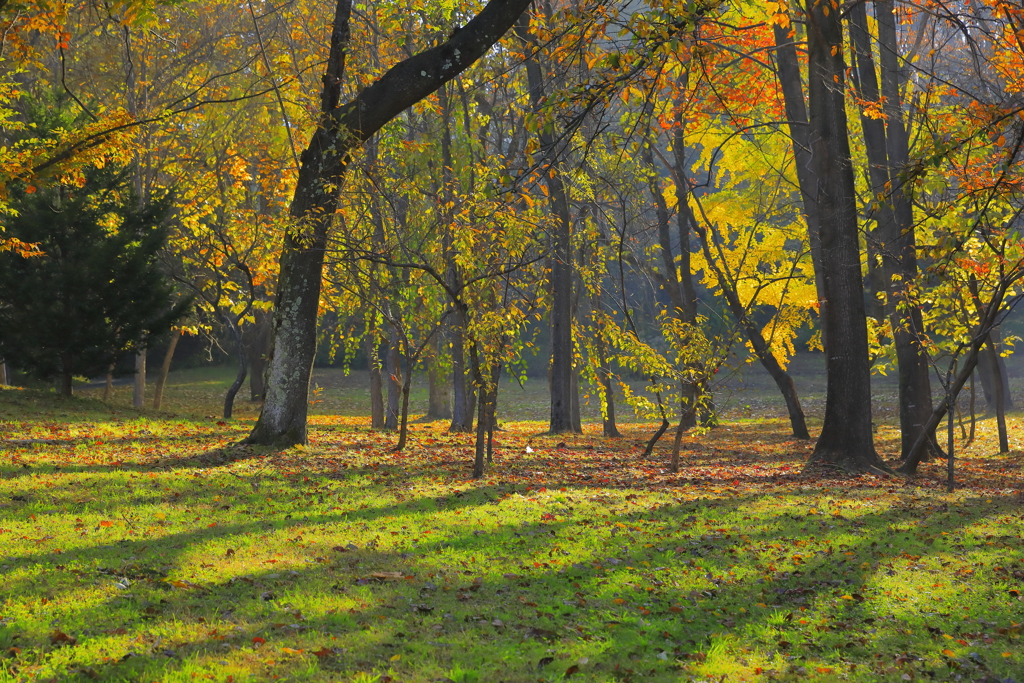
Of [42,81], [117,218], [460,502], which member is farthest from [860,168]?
[42,81]

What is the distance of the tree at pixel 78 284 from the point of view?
1386 cm

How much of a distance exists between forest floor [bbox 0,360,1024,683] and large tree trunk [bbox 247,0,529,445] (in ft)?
2.48

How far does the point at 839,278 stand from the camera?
1099 cm

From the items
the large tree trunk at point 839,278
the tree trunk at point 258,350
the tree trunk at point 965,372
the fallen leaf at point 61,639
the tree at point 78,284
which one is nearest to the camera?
the fallen leaf at point 61,639

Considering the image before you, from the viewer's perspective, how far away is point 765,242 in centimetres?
1827

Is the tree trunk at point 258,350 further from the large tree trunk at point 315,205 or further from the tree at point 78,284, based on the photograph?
the large tree trunk at point 315,205

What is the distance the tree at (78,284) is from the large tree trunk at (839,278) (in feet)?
38.6

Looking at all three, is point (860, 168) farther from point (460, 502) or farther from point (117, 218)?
point (117, 218)

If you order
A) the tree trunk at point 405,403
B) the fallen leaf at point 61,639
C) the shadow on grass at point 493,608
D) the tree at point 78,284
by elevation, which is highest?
the tree at point 78,284

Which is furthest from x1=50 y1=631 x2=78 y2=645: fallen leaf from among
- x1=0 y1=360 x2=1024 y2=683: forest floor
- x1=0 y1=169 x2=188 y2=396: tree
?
x1=0 y1=169 x2=188 y2=396: tree

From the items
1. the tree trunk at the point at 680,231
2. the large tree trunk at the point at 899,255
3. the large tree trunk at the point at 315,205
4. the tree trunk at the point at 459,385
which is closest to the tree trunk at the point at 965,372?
the large tree trunk at the point at 899,255

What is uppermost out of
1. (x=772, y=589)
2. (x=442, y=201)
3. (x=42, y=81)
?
(x=42, y=81)

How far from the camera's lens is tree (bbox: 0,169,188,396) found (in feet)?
45.5

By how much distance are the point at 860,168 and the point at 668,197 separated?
431 cm
